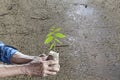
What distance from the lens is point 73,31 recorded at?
3254 millimetres

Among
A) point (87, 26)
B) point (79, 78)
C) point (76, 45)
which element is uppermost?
point (87, 26)

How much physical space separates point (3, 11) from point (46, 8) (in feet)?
1.91

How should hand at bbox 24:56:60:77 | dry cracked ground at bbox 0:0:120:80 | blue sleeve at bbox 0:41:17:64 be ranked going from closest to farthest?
1. hand at bbox 24:56:60:77
2. blue sleeve at bbox 0:41:17:64
3. dry cracked ground at bbox 0:0:120:80

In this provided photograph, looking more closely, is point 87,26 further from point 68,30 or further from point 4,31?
point 4,31

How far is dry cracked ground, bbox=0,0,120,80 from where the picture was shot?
113 inches

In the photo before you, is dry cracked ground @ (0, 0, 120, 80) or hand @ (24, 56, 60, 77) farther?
dry cracked ground @ (0, 0, 120, 80)

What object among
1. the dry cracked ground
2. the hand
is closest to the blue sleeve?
the hand

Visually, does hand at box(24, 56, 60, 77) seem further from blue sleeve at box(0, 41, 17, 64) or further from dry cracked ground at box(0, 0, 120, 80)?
dry cracked ground at box(0, 0, 120, 80)

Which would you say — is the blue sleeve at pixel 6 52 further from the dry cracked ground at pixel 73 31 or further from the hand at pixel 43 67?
the dry cracked ground at pixel 73 31

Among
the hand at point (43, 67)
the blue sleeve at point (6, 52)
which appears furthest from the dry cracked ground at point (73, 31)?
the hand at point (43, 67)

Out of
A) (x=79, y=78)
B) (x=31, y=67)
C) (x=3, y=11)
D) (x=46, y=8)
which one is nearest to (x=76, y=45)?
(x=79, y=78)

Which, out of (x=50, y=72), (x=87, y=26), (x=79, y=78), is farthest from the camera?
(x=87, y=26)

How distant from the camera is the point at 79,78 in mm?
2797

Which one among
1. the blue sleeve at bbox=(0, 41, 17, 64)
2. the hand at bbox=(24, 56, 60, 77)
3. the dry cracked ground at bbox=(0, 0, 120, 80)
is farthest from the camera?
the dry cracked ground at bbox=(0, 0, 120, 80)
